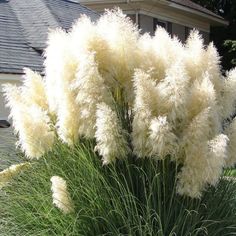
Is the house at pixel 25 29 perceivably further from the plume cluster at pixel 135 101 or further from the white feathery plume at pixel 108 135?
the white feathery plume at pixel 108 135

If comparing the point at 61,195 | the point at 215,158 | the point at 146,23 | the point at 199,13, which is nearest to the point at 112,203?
the point at 61,195

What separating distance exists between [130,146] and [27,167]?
0.75m

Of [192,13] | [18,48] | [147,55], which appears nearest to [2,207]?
[147,55]

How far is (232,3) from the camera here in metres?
26.6

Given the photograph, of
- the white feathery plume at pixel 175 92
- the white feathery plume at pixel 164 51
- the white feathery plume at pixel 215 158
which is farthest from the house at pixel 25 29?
the white feathery plume at pixel 215 158

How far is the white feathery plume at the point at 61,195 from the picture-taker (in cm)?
346

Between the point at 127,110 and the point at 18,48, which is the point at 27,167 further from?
the point at 18,48

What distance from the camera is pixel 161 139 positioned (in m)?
3.40

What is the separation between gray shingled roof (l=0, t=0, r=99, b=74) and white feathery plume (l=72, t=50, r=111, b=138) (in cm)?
462

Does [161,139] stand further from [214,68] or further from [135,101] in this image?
[214,68]

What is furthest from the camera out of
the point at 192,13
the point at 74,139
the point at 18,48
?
the point at 192,13

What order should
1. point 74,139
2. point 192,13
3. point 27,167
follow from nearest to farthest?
Result: point 74,139 < point 27,167 < point 192,13

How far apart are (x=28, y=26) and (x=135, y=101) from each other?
733 cm

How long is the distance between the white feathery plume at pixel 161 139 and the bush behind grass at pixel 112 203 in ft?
0.41
